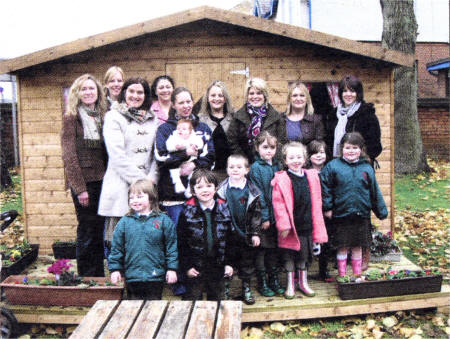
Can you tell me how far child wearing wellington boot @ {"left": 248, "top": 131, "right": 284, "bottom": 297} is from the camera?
4898 millimetres

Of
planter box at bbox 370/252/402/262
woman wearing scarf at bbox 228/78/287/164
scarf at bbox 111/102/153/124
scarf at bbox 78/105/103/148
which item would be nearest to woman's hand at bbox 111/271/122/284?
scarf at bbox 78/105/103/148

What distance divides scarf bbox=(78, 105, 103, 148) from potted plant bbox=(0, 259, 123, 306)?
4.20 ft

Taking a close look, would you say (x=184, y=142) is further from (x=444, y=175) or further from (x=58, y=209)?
(x=444, y=175)

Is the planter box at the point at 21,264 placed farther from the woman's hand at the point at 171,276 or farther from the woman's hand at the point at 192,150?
the woman's hand at the point at 192,150

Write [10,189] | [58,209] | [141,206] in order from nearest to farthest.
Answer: [141,206]
[58,209]
[10,189]

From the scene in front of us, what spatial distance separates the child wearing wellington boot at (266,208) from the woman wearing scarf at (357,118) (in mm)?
1080

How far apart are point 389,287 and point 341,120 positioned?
1930 millimetres

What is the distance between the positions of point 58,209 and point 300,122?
375 centimetres

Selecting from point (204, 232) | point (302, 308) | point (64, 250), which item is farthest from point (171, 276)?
point (64, 250)

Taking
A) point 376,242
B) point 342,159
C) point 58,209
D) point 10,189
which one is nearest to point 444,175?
point 376,242

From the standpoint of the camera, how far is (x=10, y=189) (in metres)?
13.0

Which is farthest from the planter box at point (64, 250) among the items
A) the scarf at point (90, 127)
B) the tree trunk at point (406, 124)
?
the tree trunk at point (406, 124)

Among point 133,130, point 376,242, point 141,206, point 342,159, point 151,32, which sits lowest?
point 376,242

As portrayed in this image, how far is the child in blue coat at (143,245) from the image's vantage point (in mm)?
4348
